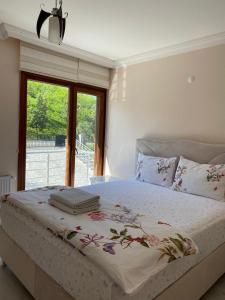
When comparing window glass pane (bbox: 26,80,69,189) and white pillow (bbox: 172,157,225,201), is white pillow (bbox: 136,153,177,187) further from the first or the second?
window glass pane (bbox: 26,80,69,189)

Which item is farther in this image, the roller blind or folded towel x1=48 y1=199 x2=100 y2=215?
the roller blind

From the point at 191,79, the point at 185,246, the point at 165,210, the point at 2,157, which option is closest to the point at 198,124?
the point at 191,79

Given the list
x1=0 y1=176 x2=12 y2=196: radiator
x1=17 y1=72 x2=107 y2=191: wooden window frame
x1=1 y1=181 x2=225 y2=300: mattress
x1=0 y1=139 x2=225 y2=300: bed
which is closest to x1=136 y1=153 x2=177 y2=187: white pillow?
x1=1 y1=181 x2=225 y2=300: mattress

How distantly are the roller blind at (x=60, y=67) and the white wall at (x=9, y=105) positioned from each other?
0.40ft

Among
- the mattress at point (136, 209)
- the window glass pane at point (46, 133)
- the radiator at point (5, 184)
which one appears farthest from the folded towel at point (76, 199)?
the window glass pane at point (46, 133)

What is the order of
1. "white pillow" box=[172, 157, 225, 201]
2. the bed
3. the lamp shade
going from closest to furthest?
the bed, the lamp shade, "white pillow" box=[172, 157, 225, 201]

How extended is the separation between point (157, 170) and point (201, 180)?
0.64 m

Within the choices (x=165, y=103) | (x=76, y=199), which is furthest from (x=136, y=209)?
(x=165, y=103)

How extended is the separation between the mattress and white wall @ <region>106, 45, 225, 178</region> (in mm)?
1008

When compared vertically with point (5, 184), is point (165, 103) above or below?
above

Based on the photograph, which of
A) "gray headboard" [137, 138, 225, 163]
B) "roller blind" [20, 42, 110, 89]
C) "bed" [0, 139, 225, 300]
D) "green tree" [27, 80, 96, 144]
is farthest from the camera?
"green tree" [27, 80, 96, 144]

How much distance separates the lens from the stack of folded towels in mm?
1789

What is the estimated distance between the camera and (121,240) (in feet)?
4.52

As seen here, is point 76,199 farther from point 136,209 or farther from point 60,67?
point 60,67
